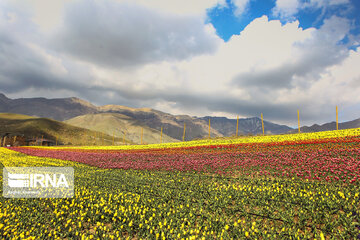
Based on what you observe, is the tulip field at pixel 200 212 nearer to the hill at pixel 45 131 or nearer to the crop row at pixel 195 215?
the crop row at pixel 195 215

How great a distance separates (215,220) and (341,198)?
501cm

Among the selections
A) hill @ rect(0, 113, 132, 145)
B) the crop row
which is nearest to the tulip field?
the crop row

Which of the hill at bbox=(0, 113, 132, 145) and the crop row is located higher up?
the hill at bbox=(0, 113, 132, 145)

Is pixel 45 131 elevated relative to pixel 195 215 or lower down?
elevated

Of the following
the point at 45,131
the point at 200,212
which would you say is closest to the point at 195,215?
the point at 200,212

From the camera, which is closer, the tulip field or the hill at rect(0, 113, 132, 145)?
the tulip field

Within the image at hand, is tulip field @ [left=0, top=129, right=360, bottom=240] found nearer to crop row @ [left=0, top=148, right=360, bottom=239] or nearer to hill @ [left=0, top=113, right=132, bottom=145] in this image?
crop row @ [left=0, top=148, right=360, bottom=239]

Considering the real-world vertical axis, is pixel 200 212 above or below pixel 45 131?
below

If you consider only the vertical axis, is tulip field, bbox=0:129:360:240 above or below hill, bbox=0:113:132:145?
below

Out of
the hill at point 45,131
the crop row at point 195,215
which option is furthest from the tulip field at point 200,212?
the hill at point 45,131

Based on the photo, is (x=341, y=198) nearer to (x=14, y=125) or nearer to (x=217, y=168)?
(x=217, y=168)

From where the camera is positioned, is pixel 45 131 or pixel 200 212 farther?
pixel 45 131

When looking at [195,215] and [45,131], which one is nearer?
[195,215]

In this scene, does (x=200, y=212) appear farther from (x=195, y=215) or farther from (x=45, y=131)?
(x=45, y=131)
